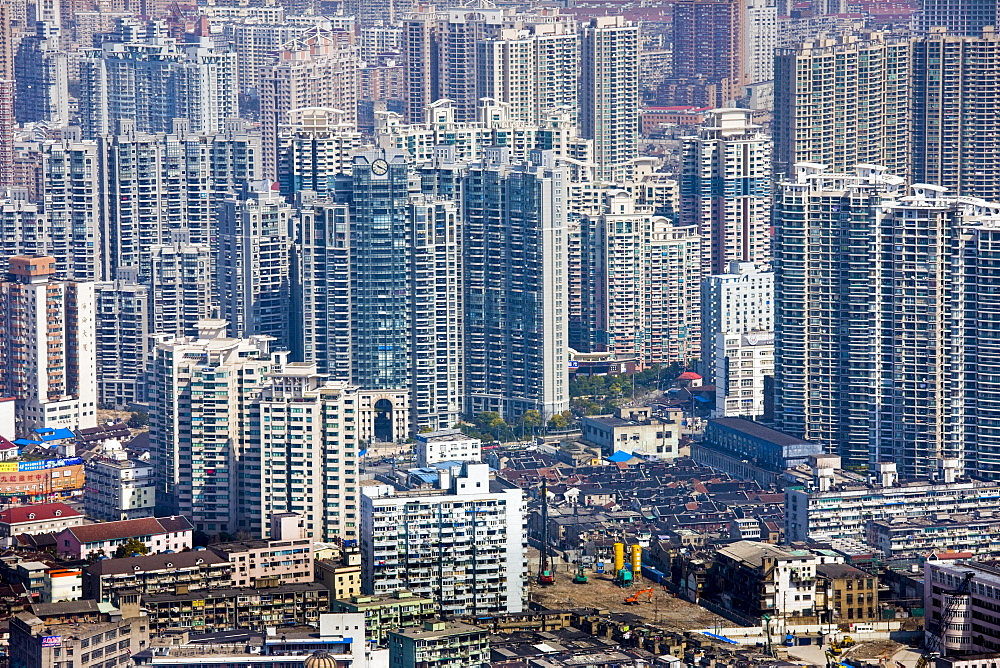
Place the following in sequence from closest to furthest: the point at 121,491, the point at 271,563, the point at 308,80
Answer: the point at 271,563
the point at 121,491
the point at 308,80

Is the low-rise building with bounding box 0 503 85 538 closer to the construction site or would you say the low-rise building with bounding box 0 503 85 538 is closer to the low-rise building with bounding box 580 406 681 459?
the construction site

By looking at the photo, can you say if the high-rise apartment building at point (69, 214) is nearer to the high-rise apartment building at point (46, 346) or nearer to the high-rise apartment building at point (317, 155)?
the high-rise apartment building at point (317, 155)

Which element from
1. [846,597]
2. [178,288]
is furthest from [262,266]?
[846,597]

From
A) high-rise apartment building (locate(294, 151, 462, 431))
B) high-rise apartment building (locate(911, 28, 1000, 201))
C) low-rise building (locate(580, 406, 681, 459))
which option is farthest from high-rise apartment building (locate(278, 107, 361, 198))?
high-rise apartment building (locate(911, 28, 1000, 201))

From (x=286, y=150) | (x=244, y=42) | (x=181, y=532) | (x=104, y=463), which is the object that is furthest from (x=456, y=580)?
(x=244, y=42)

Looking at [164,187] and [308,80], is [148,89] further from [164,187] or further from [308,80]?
[164,187]
